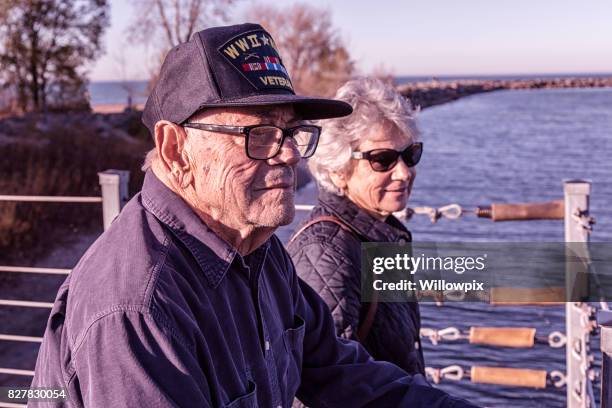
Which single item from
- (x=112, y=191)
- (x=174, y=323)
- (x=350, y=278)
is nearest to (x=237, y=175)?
(x=174, y=323)

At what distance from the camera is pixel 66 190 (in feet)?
52.0

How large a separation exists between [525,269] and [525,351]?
5.55m

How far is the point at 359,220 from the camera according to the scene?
98.4 inches

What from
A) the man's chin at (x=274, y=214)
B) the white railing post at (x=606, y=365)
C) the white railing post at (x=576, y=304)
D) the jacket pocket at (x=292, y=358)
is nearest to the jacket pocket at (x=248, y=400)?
the jacket pocket at (x=292, y=358)

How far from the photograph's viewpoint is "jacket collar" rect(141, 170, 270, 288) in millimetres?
1531

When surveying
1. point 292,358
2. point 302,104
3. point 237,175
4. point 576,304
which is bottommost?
point 576,304

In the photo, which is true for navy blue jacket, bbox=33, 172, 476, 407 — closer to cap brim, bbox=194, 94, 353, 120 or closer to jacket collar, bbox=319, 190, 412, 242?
cap brim, bbox=194, 94, 353, 120

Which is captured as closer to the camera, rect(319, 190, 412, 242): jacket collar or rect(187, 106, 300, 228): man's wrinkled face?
rect(187, 106, 300, 228): man's wrinkled face

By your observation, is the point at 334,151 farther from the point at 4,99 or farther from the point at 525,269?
the point at 4,99

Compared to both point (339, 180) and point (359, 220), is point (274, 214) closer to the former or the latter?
point (359, 220)

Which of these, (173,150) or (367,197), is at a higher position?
(173,150)

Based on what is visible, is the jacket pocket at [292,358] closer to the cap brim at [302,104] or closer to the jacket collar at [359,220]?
the cap brim at [302,104]

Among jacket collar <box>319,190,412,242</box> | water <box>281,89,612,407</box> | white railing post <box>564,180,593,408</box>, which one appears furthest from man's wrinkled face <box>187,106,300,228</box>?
white railing post <box>564,180,593,408</box>

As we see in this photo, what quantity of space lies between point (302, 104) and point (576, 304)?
2.01 meters
